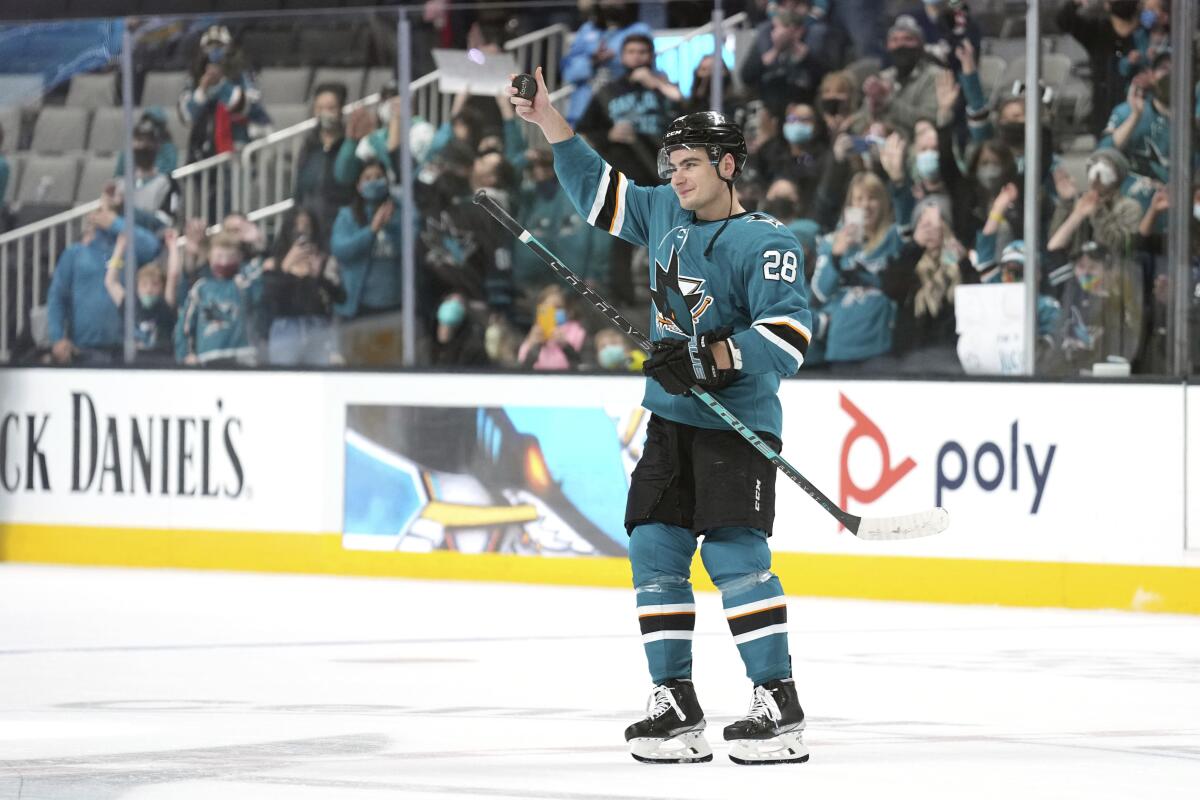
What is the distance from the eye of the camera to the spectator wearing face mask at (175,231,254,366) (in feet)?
32.7

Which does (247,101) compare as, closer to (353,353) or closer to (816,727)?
(353,353)

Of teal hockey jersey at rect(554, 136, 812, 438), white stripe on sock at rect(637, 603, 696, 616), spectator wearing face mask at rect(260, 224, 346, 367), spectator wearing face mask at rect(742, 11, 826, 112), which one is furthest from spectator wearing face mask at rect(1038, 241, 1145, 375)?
white stripe on sock at rect(637, 603, 696, 616)

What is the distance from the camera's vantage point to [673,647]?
191 inches

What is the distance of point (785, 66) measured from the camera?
9094 mm

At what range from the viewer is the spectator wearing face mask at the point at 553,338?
936cm

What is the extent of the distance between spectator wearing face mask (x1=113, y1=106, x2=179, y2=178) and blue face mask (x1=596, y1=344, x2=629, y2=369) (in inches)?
84.8

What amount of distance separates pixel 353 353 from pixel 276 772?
5.26 m

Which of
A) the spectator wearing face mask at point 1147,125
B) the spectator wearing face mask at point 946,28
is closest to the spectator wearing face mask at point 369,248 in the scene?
the spectator wearing face mask at point 946,28

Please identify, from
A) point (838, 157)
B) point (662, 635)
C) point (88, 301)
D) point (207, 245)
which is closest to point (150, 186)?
point (207, 245)

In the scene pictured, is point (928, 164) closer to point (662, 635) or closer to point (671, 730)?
point (662, 635)

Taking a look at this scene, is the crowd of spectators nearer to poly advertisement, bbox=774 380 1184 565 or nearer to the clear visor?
poly advertisement, bbox=774 380 1184 565

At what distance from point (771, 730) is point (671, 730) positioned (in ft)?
0.67

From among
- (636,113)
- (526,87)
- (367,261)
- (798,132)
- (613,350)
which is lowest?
(613,350)

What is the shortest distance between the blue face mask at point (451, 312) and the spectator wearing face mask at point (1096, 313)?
2.42 m
